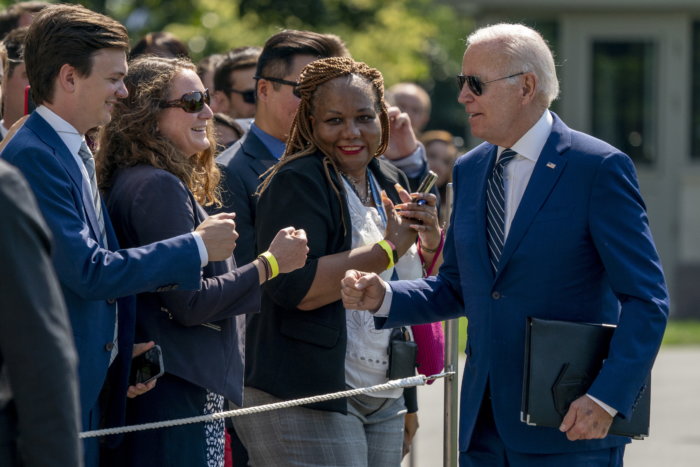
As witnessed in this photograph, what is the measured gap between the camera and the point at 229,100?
6586 millimetres

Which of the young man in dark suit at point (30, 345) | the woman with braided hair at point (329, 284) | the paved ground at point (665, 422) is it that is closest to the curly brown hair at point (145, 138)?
the woman with braided hair at point (329, 284)

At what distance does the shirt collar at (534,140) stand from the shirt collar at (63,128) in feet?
4.67

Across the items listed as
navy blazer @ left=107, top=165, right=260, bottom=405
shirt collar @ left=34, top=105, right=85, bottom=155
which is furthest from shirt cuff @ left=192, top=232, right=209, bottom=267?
shirt collar @ left=34, top=105, right=85, bottom=155

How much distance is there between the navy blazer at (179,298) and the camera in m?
3.93

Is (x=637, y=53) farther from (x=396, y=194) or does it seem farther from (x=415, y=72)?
(x=396, y=194)

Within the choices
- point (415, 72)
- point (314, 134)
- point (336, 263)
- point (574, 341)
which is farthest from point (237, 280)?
point (415, 72)

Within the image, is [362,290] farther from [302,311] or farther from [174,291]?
[174,291]

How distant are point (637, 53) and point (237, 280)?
13040mm

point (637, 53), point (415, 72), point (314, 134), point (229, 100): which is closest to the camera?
point (314, 134)

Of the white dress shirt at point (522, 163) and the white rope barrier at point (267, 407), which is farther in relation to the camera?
the white dress shirt at point (522, 163)

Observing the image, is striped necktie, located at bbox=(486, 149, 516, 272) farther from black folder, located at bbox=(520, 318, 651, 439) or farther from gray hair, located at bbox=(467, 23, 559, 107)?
black folder, located at bbox=(520, 318, 651, 439)

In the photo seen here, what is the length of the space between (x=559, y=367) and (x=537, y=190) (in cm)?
57

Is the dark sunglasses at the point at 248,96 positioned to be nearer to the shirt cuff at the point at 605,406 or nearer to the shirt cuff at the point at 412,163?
the shirt cuff at the point at 412,163

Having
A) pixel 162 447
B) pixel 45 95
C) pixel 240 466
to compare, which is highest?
pixel 45 95
